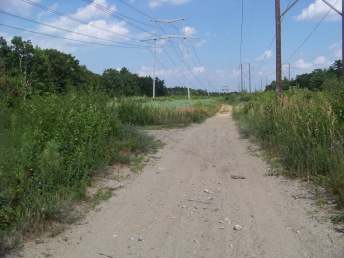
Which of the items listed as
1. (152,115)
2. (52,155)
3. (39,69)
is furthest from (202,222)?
(39,69)

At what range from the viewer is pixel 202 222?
17.7 feet

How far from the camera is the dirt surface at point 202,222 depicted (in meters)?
4.46

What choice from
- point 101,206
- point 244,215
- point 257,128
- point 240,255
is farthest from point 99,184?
point 257,128

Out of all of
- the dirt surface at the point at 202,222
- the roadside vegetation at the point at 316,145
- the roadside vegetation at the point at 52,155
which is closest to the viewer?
the dirt surface at the point at 202,222

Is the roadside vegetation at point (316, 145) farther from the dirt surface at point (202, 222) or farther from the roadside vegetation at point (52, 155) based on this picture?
the roadside vegetation at point (52, 155)

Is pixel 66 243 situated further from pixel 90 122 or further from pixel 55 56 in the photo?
pixel 55 56

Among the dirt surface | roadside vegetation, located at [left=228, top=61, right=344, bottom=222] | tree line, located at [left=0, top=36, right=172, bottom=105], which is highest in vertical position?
tree line, located at [left=0, top=36, right=172, bottom=105]

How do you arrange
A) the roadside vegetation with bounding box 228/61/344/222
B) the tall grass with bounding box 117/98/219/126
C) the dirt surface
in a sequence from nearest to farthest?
the dirt surface
the roadside vegetation with bounding box 228/61/344/222
the tall grass with bounding box 117/98/219/126

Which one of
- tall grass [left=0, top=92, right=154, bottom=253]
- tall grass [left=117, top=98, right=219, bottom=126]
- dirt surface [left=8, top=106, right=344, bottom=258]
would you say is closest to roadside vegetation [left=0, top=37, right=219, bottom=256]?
tall grass [left=0, top=92, right=154, bottom=253]

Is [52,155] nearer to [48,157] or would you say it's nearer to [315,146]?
[48,157]

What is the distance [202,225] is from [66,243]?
186cm

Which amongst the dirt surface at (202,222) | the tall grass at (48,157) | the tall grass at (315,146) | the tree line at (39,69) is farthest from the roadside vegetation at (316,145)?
the tree line at (39,69)

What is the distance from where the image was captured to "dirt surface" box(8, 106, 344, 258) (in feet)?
14.6

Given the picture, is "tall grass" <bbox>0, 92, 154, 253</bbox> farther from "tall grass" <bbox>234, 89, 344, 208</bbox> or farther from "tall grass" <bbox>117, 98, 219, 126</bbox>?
"tall grass" <bbox>117, 98, 219, 126</bbox>
